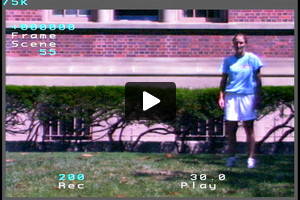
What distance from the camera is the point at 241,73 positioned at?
419 centimetres

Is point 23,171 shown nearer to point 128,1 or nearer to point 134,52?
point 128,1

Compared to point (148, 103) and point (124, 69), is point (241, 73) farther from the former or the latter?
point (124, 69)

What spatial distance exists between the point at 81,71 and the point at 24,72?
2.80 ft

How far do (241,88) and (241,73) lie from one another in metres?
0.14


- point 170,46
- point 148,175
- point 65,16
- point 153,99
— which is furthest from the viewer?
point 170,46

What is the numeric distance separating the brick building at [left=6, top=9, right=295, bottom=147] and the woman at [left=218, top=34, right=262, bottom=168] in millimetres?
596

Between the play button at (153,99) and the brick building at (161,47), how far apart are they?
1.15 metres

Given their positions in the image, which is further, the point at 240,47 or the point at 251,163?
the point at 251,163

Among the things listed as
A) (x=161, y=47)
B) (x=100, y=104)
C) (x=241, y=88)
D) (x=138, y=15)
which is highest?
(x=138, y=15)

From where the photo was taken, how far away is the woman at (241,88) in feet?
13.7

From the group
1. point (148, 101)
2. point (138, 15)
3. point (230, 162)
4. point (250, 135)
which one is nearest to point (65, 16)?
point (148, 101)

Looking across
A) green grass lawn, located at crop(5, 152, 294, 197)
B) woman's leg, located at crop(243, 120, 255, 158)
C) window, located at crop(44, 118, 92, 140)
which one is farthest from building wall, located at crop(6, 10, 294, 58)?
green grass lawn, located at crop(5, 152, 294, 197)

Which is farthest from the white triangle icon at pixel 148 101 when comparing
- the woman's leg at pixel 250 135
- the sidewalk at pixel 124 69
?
the sidewalk at pixel 124 69

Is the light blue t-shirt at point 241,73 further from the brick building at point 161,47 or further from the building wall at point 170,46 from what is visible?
the building wall at point 170,46
